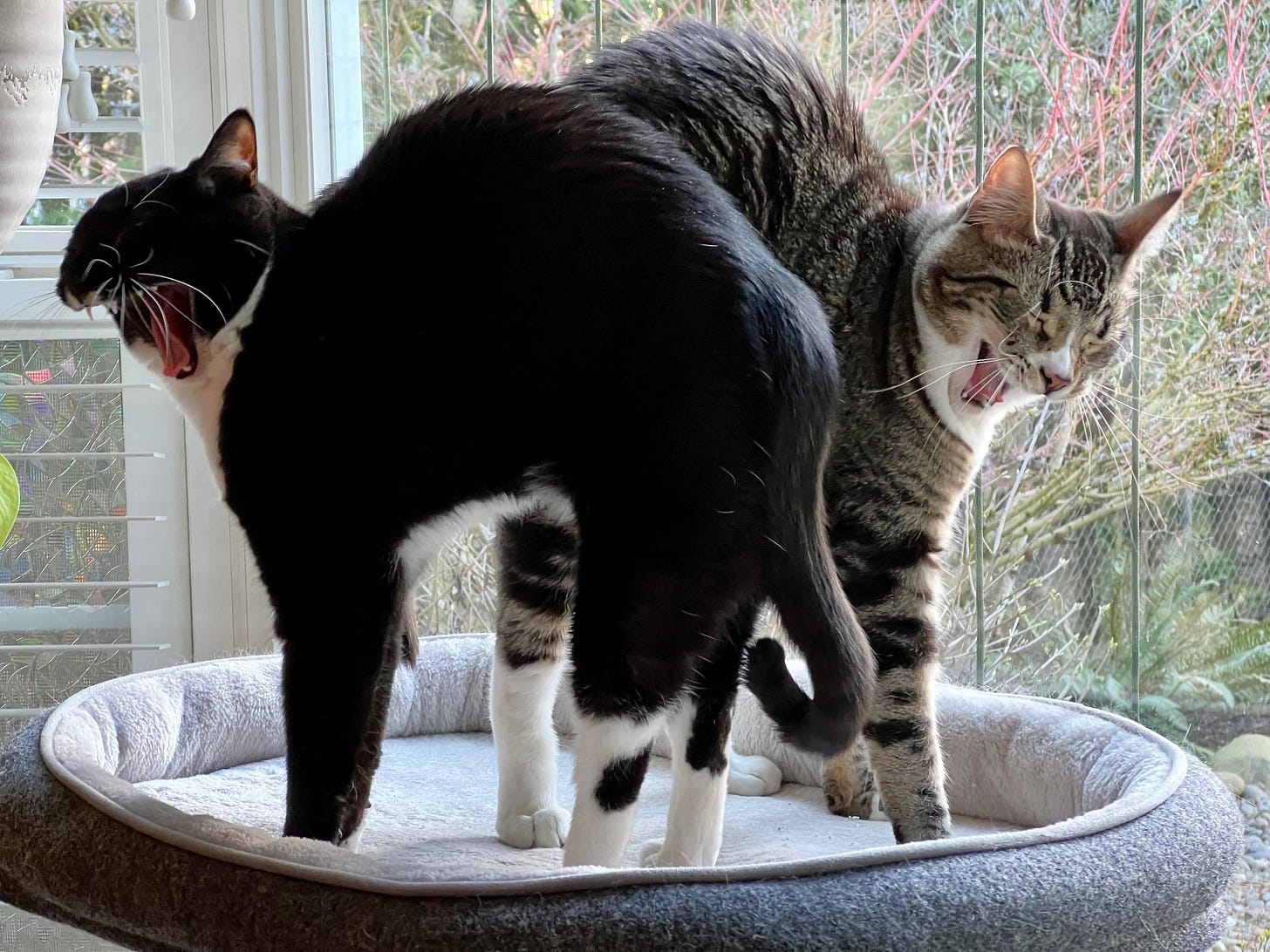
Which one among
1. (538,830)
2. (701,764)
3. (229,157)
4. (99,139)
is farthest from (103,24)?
(701,764)

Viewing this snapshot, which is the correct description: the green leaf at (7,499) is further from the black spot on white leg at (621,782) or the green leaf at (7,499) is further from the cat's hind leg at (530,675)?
the black spot on white leg at (621,782)

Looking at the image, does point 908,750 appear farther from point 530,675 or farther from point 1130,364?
point 1130,364

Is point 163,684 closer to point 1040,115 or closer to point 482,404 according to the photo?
point 482,404

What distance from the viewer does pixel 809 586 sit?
1004 mm

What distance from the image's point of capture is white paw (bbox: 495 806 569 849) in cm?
137

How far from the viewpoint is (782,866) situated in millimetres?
925

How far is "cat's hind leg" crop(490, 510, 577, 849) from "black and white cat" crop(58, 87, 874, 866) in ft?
0.72

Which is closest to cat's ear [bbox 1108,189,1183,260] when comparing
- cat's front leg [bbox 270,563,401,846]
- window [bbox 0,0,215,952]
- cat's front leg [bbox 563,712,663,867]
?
cat's front leg [bbox 563,712,663,867]

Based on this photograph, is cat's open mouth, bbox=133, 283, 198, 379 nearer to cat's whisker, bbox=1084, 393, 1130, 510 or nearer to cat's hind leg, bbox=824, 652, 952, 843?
cat's hind leg, bbox=824, 652, 952, 843

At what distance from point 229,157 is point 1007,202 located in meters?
0.75

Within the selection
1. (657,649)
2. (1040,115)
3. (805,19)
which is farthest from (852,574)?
(805,19)

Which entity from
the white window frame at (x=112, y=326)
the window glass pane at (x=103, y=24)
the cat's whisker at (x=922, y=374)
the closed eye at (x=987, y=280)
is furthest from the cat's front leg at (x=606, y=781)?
the window glass pane at (x=103, y=24)

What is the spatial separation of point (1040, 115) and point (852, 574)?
0.80 m

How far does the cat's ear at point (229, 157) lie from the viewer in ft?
3.72
